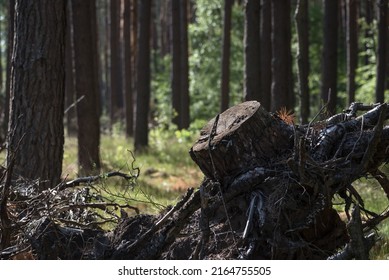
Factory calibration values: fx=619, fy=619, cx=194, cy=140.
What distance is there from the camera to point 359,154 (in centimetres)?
445

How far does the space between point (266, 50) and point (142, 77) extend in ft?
12.2

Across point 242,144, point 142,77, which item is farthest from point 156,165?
point 242,144

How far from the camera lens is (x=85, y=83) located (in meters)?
11.5

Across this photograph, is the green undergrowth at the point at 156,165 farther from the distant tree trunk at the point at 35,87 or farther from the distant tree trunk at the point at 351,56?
the distant tree trunk at the point at 351,56

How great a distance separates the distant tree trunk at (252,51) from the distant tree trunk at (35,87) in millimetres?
5957

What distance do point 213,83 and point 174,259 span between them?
753 inches

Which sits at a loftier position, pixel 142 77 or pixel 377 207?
pixel 142 77

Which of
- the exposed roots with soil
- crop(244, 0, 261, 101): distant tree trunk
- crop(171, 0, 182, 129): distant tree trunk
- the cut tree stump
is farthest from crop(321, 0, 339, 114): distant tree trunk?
the cut tree stump

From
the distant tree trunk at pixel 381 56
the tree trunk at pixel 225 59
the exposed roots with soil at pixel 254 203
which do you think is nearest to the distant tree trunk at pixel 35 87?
the exposed roots with soil at pixel 254 203

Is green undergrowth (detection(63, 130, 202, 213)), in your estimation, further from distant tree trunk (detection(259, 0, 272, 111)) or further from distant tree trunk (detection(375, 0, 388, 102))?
distant tree trunk (detection(375, 0, 388, 102))

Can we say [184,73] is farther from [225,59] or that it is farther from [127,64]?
[127,64]
